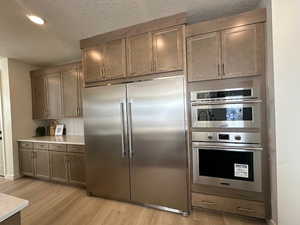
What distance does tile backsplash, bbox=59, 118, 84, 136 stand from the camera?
376 centimetres

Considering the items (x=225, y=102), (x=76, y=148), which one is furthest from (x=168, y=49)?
(x=76, y=148)

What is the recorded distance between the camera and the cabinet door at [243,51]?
5.84ft

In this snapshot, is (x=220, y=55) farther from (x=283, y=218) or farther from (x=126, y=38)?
(x=283, y=218)

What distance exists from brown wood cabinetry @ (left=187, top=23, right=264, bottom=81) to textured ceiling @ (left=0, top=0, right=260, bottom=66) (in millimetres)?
363

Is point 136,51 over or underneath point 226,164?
over

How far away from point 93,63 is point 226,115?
2.09 metres

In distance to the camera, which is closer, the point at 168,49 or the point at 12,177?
the point at 168,49

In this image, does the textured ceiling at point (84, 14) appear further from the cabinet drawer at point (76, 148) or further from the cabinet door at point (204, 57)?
the cabinet drawer at point (76, 148)

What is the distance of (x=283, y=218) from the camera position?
60.9 inches

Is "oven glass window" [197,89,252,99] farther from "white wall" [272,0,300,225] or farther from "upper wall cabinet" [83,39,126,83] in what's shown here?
"upper wall cabinet" [83,39,126,83]

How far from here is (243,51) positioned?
1.83m

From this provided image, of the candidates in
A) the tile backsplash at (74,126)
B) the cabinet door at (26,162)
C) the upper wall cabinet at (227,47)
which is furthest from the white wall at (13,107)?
the upper wall cabinet at (227,47)

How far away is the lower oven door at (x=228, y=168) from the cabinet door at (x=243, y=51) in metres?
0.93

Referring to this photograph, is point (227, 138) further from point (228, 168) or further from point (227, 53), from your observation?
point (227, 53)
